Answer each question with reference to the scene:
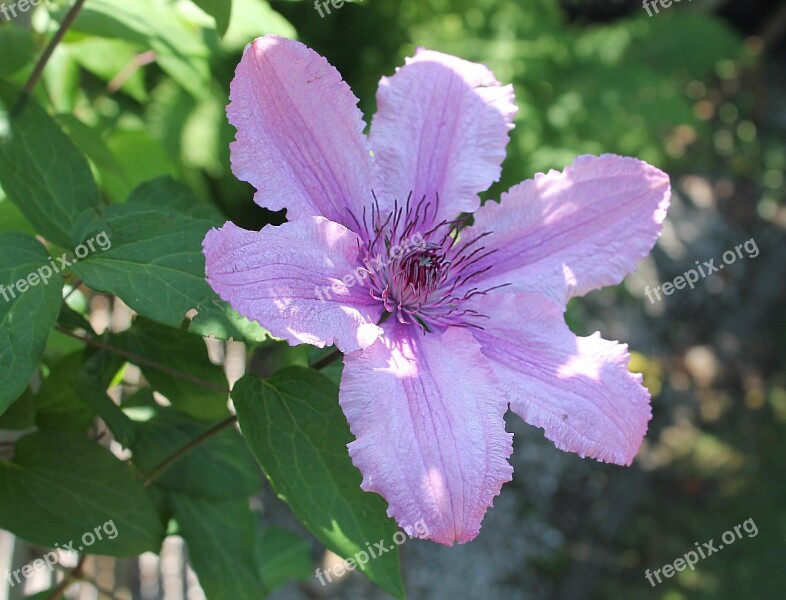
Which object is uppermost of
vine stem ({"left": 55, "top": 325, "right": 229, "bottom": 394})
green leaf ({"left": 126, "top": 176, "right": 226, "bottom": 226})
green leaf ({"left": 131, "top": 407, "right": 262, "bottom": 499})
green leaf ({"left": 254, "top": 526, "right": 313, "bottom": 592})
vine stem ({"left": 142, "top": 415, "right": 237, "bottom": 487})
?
green leaf ({"left": 126, "top": 176, "right": 226, "bottom": 226})

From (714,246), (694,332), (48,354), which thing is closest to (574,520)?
(694,332)

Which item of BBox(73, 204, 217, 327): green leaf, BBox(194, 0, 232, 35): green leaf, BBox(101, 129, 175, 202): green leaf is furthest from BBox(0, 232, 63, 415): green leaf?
BBox(101, 129, 175, 202): green leaf

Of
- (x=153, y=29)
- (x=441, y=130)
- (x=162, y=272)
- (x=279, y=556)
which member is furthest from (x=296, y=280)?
(x=279, y=556)

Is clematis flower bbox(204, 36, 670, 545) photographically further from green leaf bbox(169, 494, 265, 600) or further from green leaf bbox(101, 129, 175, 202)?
green leaf bbox(101, 129, 175, 202)

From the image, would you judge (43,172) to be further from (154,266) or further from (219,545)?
(219,545)

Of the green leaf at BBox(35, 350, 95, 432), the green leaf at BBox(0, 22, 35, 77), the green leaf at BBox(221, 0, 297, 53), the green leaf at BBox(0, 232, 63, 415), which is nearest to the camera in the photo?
the green leaf at BBox(0, 232, 63, 415)

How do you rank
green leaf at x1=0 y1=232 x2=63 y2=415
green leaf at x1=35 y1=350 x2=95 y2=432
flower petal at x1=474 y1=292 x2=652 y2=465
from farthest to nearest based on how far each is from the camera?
green leaf at x1=35 y1=350 x2=95 y2=432
flower petal at x1=474 y1=292 x2=652 y2=465
green leaf at x1=0 y1=232 x2=63 y2=415

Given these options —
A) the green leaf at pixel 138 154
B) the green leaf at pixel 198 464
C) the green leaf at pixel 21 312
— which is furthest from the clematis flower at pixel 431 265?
the green leaf at pixel 138 154
